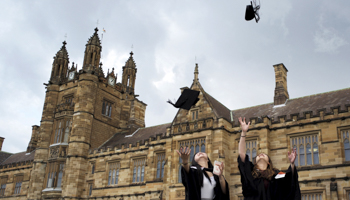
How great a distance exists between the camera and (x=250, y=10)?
40.8 feet

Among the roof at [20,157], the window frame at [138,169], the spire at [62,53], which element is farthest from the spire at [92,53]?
the roof at [20,157]

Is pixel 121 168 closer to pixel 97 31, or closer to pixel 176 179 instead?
pixel 176 179

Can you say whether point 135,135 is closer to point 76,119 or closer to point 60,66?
point 76,119

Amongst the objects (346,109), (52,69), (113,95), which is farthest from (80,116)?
(346,109)

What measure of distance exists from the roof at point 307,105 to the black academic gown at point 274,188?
15.4 m

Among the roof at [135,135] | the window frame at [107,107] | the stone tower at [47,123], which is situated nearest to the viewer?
the roof at [135,135]

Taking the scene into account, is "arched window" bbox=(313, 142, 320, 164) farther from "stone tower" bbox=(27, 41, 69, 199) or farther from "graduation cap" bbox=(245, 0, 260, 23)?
"stone tower" bbox=(27, 41, 69, 199)

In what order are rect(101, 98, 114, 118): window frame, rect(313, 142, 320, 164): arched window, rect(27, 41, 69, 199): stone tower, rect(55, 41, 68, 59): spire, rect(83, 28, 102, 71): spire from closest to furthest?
rect(313, 142, 320, 164): arched window
rect(27, 41, 69, 199): stone tower
rect(83, 28, 102, 71): spire
rect(101, 98, 114, 118): window frame
rect(55, 41, 68, 59): spire

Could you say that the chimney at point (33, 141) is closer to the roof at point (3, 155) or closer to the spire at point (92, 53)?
the roof at point (3, 155)

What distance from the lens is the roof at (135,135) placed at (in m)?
29.0

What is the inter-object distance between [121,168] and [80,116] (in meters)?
5.87

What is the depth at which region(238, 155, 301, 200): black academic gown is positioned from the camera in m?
4.45

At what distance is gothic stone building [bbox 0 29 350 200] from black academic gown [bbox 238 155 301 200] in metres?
14.0

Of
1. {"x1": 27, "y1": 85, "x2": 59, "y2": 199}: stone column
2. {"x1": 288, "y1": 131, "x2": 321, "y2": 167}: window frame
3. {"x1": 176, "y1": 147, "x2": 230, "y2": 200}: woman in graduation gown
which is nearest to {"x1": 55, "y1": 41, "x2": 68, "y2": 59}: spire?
{"x1": 27, "y1": 85, "x2": 59, "y2": 199}: stone column
